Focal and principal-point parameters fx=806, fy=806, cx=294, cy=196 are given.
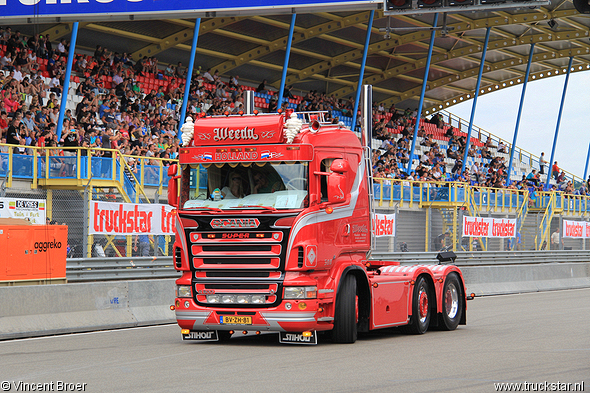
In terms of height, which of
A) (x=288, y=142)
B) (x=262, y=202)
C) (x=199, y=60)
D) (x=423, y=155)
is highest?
(x=199, y=60)

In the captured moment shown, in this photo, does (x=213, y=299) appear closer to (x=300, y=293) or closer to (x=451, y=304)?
(x=300, y=293)

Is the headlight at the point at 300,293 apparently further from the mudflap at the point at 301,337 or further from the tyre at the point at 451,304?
the tyre at the point at 451,304

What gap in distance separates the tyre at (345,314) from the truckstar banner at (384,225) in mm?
11044

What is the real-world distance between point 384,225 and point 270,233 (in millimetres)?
12343

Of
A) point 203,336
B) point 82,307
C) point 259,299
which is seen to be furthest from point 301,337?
point 82,307

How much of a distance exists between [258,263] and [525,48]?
4353 centimetres

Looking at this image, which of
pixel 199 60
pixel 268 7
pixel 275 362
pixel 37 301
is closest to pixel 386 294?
pixel 275 362

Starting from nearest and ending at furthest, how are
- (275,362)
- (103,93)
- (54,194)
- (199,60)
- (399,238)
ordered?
(275,362), (54,194), (399,238), (103,93), (199,60)

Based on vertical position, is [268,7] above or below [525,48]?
below

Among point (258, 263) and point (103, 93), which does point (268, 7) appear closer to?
point (103, 93)

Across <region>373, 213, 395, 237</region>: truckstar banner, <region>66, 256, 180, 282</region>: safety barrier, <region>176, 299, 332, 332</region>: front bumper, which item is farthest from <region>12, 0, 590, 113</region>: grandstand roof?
<region>176, 299, 332, 332</region>: front bumper

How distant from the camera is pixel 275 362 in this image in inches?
388

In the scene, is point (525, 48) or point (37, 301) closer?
point (37, 301)

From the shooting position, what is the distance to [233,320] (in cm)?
1129
